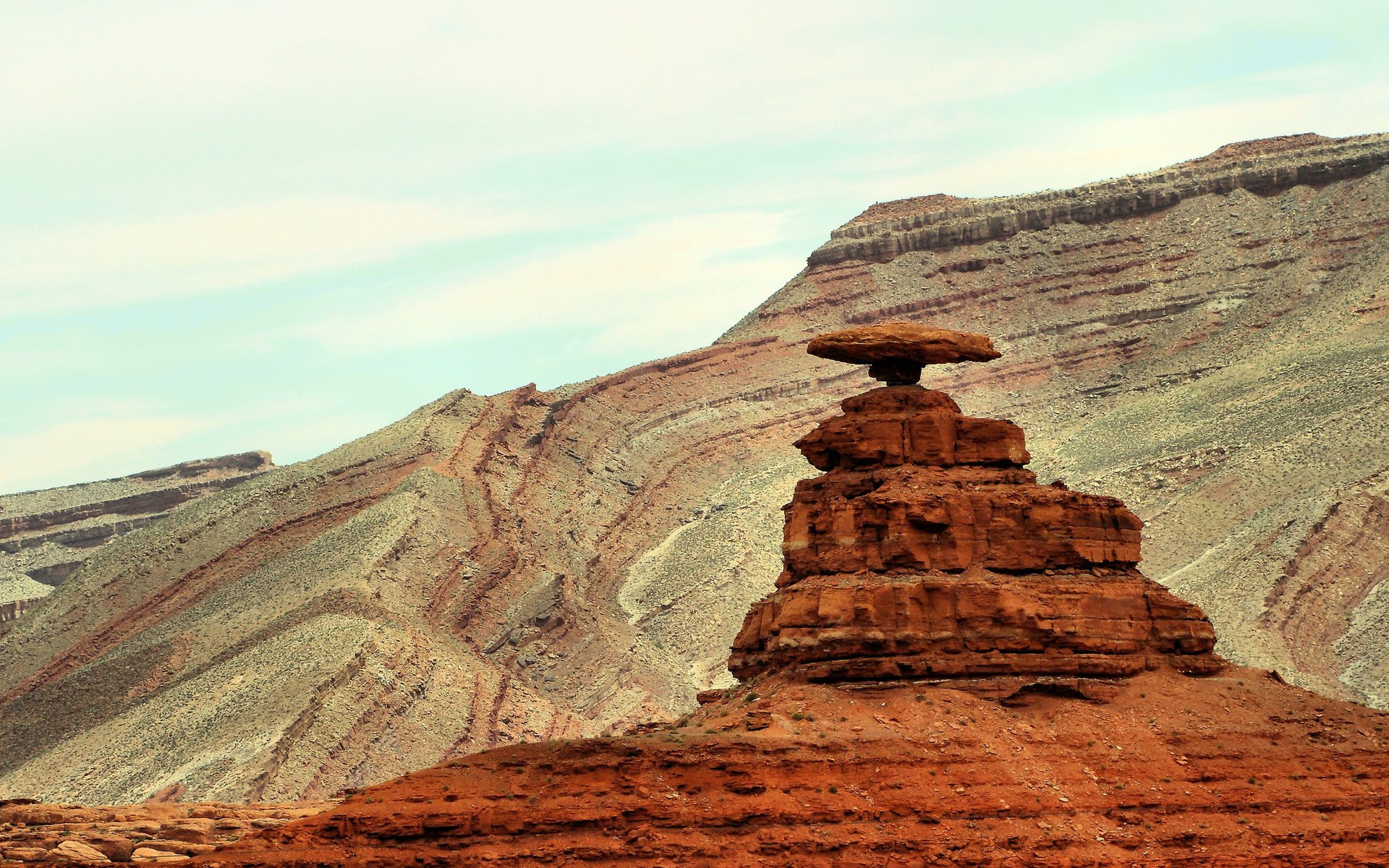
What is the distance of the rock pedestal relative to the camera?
2318 inches

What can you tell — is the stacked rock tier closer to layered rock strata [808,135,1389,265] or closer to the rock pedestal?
the rock pedestal

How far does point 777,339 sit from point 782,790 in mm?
115240

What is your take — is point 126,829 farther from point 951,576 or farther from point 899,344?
point 951,576

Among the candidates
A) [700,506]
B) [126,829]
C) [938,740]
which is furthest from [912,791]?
[700,506]

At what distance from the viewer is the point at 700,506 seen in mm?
148750

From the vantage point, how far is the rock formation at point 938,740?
51.8 meters

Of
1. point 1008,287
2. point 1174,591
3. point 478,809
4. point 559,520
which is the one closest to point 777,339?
point 1008,287

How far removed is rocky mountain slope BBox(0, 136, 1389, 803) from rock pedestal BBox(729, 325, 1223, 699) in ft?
143

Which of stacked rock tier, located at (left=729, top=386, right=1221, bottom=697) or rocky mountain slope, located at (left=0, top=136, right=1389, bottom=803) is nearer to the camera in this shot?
stacked rock tier, located at (left=729, top=386, right=1221, bottom=697)

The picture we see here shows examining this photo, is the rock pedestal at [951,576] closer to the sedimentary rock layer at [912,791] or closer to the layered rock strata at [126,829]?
the sedimentary rock layer at [912,791]

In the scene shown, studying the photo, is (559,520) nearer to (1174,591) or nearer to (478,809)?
(1174,591)

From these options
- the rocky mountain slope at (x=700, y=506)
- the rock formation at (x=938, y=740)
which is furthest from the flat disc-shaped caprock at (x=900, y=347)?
the rocky mountain slope at (x=700, y=506)

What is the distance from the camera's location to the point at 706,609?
13238 centimetres

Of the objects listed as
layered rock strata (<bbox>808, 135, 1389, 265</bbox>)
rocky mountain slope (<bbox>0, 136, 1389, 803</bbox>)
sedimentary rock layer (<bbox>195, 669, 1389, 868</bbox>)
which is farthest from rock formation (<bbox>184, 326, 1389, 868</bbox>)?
layered rock strata (<bbox>808, 135, 1389, 265</bbox>)
